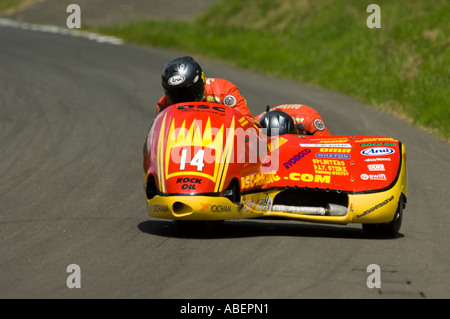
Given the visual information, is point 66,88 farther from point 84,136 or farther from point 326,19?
point 326,19

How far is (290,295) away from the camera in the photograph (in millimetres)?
6109

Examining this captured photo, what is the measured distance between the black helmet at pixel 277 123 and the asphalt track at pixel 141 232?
2.99 ft

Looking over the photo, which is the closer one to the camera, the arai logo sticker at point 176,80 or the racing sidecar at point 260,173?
the racing sidecar at point 260,173

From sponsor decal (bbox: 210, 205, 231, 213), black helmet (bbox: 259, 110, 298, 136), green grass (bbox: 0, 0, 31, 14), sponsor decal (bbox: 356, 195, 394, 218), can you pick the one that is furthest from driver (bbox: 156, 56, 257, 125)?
green grass (bbox: 0, 0, 31, 14)

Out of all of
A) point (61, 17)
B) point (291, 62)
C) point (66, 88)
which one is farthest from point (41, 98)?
point (61, 17)

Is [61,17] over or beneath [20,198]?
over

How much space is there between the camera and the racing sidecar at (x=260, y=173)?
25.4 ft

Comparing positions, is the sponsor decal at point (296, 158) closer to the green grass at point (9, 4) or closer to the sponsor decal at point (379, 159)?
the sponsor decal at point (379, 159)

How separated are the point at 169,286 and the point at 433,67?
13065 millimetres

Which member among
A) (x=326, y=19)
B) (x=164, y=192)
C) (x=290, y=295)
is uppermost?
(x=326, y=19)

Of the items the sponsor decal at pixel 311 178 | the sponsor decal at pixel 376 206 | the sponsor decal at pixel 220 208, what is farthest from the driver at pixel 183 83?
the sponsor decal at pixel 376 206

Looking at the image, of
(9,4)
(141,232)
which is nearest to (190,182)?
(141,232)

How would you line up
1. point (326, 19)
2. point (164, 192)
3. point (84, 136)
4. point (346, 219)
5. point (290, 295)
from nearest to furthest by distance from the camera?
point (290, 295) < point (164, 192) < point (346, 219) < point (84, 136) < point (326, 19)

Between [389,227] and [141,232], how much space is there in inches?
87.9
